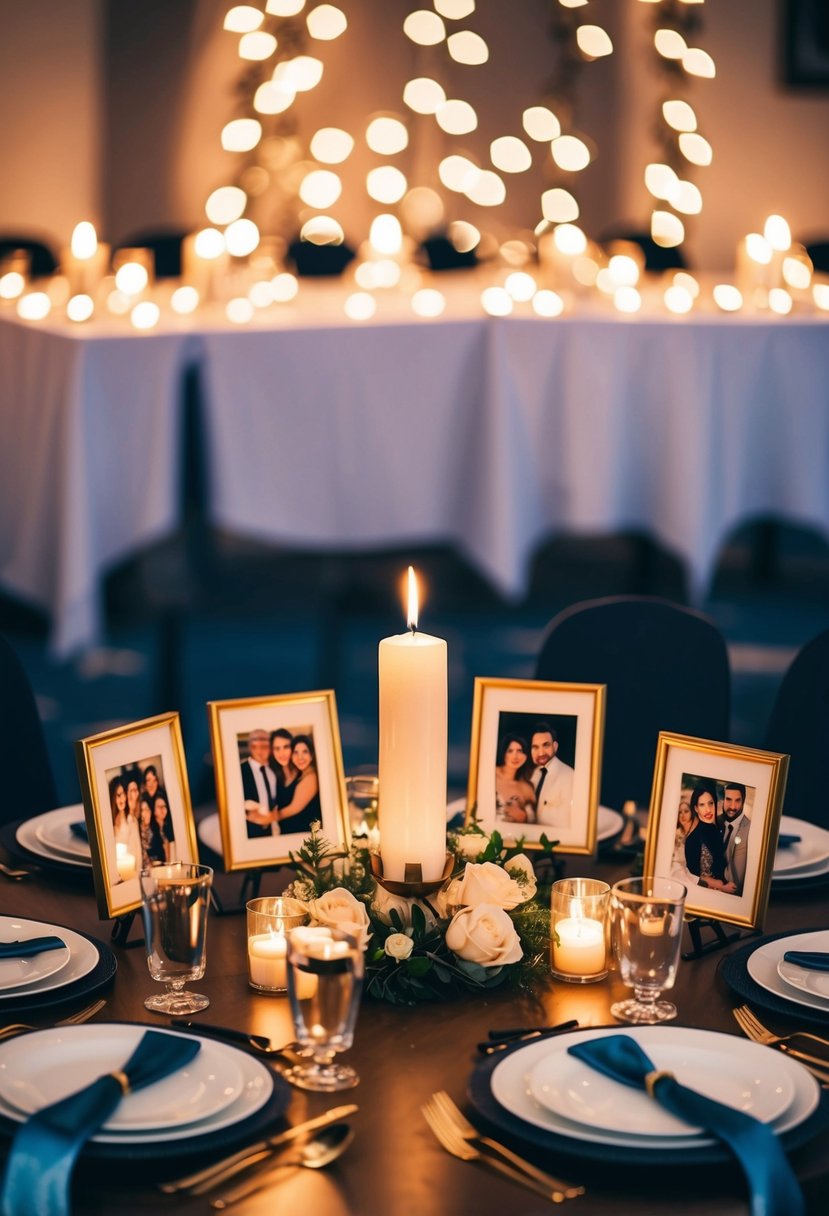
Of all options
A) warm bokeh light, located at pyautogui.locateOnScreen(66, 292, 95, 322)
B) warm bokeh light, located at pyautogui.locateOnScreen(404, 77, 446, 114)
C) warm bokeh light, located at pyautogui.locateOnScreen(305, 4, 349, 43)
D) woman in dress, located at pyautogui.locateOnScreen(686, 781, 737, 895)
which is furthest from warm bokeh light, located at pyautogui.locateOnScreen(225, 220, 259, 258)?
woman in dress, located at pyautogui.locateOnScreen(686, 781, 737, 895)

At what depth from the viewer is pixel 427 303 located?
4496 mm

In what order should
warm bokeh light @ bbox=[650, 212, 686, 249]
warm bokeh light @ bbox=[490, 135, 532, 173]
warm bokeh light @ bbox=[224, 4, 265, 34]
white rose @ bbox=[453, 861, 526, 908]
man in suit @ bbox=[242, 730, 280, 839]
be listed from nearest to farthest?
white rose @ bbox=[453, 861, 526, 908] → man in suit @ bbox=[242, 730, 280, 839] → warm bokeh light @ bbox=[650, 212, 686, 249] → warm bokeh light @ bbox=[224, 4, 265, 34] → warm bokeh light @ bbox=[490, 135, 532, 173]

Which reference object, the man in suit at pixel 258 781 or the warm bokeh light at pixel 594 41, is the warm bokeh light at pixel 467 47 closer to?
the warm bokeh light at pixel 594 41

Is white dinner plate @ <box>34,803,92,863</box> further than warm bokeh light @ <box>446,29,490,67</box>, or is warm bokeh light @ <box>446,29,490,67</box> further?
warm bokeh light @ <box>446,29,490,67</box>

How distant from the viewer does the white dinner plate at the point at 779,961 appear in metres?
1.21

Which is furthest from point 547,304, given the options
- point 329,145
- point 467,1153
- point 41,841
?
point 329,145

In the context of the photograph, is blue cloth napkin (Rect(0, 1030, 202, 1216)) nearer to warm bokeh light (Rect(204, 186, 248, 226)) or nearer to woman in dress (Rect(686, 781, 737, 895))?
woman in dress (Rect(686, 781, 737, 895))

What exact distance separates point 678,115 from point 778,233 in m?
3.69

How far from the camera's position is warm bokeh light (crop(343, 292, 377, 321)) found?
4.24 metres

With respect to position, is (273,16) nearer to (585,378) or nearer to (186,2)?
(186,2)

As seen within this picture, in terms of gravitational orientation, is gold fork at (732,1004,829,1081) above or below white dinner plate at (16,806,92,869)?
below

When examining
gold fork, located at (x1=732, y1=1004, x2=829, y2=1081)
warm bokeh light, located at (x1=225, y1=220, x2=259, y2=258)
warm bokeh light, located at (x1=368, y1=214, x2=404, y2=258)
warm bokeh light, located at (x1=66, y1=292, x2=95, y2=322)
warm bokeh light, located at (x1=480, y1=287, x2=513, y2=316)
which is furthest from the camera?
warm bokeh light, located at (x1=225, y1=220, x2=259, y2=258)

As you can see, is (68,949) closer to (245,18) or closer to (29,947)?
(29,947)

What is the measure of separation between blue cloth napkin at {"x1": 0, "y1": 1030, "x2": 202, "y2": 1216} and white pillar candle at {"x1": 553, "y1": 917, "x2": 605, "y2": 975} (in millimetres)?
365
